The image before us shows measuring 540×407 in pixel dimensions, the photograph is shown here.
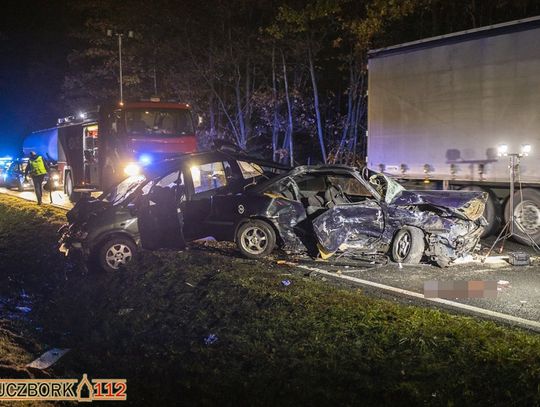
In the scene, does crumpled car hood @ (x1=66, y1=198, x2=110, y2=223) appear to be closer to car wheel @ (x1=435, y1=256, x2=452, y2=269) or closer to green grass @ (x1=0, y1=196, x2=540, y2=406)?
green grass @ (x1=0, y1=196, x2=540, y2=406)

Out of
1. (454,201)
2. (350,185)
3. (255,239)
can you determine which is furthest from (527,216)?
(255,239)

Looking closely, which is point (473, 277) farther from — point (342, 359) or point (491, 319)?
point (342, 359)

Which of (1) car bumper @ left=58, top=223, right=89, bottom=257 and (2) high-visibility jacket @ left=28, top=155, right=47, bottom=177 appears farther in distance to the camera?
(2) high-visibility jacket @ left=28, top=155, right=47, bottom=177

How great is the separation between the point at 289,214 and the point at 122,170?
6927mm

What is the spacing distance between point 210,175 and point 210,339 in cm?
414

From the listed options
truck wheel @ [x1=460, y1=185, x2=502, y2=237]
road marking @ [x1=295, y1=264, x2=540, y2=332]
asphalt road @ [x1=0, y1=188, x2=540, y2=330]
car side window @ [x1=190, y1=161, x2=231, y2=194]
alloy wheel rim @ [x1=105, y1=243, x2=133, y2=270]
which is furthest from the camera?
truck wheel @ [x1=460, y1=185, x2=502, y2=237]

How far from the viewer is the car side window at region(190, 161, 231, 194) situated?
9141 mm

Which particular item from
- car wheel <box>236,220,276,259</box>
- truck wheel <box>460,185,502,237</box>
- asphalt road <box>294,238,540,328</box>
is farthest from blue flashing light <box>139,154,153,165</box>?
truck wheel <box>460,185,502,237</box>

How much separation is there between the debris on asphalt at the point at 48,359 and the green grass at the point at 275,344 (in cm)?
18

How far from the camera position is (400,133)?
39.4 ft

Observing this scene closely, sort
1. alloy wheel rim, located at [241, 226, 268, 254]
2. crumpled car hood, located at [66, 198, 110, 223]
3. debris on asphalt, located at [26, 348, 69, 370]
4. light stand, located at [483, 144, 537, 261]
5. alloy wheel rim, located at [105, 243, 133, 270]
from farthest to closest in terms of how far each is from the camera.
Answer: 1. light stand, located at [483, 144, 537, 261]
2. alloy wheel rim, located at [241, 226, 268, 254]
3. crumpled car hood, located at [66, 198, 110, 223]
4. alloy wheel rim, located at [105, 243, 133, 270]
5. debris on asphalt, located at [26, 348, 69, 370]

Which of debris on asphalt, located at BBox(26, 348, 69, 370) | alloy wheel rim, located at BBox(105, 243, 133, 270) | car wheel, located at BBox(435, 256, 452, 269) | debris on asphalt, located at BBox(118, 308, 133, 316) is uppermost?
alloy wheel rim, located at BBox(105, 243, 133, 270)

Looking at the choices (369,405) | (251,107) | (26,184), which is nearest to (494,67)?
(369,405)

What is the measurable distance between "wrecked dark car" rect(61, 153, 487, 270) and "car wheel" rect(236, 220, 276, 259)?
16 mm
